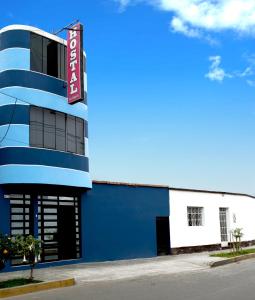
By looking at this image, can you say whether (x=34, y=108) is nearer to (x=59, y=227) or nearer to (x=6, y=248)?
(x=59, y=227)

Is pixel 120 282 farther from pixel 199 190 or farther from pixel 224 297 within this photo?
pixel 199 190

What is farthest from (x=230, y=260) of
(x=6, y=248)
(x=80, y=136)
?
(x=6, y=248)

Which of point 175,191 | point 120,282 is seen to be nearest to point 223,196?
point 175,191

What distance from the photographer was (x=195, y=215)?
2627 cm

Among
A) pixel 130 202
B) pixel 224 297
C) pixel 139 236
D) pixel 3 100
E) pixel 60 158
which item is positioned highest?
pixel 3 100

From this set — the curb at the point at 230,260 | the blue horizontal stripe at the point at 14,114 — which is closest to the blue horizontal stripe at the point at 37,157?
the blue horizontal stripe at the point at 14,114

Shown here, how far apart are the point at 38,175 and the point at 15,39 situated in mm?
5182

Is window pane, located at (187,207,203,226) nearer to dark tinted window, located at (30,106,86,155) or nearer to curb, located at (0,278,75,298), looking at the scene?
dark tinted window, located at (30,106,86,155)

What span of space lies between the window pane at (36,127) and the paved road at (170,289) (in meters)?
5.86

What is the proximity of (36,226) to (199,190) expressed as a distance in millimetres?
11163

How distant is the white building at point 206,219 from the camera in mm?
24703

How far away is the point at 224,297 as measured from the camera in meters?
11.1

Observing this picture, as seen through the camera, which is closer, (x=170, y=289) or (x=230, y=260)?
(x=170, y=289)

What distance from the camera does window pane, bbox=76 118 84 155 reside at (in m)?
19.6
